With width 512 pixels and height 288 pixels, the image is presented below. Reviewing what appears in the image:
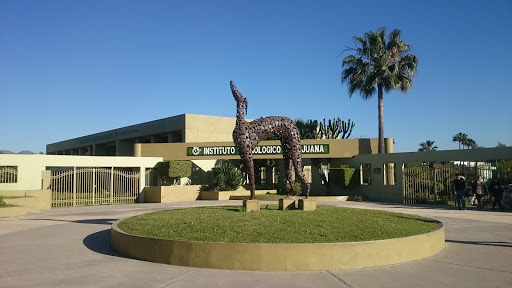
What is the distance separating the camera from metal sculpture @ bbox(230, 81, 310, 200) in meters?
11.5

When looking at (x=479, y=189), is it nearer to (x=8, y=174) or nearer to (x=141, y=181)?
(x=141, y=181)

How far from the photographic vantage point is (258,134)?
11.8 metres

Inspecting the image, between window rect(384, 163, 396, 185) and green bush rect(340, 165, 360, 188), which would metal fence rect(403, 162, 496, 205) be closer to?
window rect(384, 163, 396, 185)

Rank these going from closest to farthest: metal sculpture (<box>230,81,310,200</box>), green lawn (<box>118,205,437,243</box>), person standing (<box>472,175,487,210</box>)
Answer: green lawn (<box>118,205,437,243</box>) → metal sculpture (<box>230,81,310,200</box>) → person standing (<box>472,175,487,210</box>)

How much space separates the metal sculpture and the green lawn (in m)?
1.82

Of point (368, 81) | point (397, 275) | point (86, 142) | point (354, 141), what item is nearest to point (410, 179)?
point (354, 141)

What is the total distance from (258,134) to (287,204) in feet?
7.63

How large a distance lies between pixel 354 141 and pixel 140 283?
21.2 meters

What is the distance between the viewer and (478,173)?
61.0 ft

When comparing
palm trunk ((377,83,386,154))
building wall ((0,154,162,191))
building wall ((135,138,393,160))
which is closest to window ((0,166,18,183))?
building wall ((0,154,162,191))

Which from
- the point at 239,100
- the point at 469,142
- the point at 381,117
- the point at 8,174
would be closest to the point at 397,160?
the point at 381,117

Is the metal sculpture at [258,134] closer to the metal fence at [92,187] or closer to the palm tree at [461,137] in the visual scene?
the metal fence at [92,187]

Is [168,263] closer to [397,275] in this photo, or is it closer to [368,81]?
[397,275]

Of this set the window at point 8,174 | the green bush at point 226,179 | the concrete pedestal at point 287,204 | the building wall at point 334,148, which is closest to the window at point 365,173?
the building wall at point 334,148
